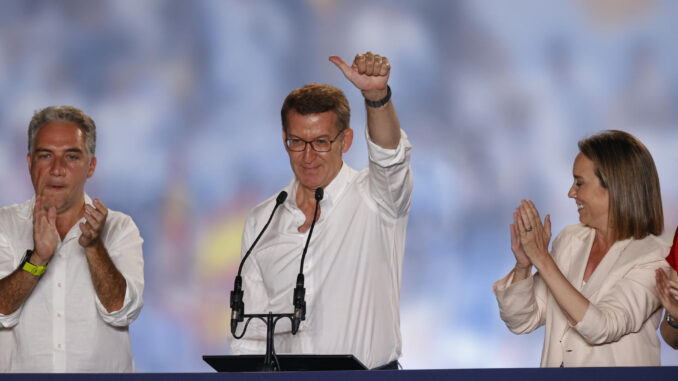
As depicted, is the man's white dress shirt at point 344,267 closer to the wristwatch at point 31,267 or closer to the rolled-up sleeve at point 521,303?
the rolled-up sleeve at point 521,303

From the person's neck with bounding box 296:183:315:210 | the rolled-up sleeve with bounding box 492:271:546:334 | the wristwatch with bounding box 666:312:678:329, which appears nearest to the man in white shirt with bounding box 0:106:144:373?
the person's neck with bounding box 296:183:315:210

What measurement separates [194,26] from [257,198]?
1.07 metres

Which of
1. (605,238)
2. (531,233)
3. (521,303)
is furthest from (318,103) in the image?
(605,238)

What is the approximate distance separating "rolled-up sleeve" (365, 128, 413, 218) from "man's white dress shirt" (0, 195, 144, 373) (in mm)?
955

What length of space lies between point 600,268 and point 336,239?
2.91ft

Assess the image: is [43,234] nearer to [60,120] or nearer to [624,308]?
[60,120]

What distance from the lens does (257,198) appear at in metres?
5.29

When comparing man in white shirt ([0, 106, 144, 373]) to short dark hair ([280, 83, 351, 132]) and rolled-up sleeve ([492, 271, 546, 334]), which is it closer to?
short dark hair ([280, 83, 351, 132])

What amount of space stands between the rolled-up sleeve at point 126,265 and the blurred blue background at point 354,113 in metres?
1.72

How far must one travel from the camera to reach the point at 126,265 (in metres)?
3.46

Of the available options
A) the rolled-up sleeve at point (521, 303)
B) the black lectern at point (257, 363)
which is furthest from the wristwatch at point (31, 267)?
the rolled-up sleeve at point (521, 303)

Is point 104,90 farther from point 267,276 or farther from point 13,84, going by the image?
point 267,276

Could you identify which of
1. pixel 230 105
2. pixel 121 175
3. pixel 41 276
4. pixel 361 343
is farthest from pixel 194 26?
pixel 361 343

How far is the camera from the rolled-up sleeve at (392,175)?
10.0ft
